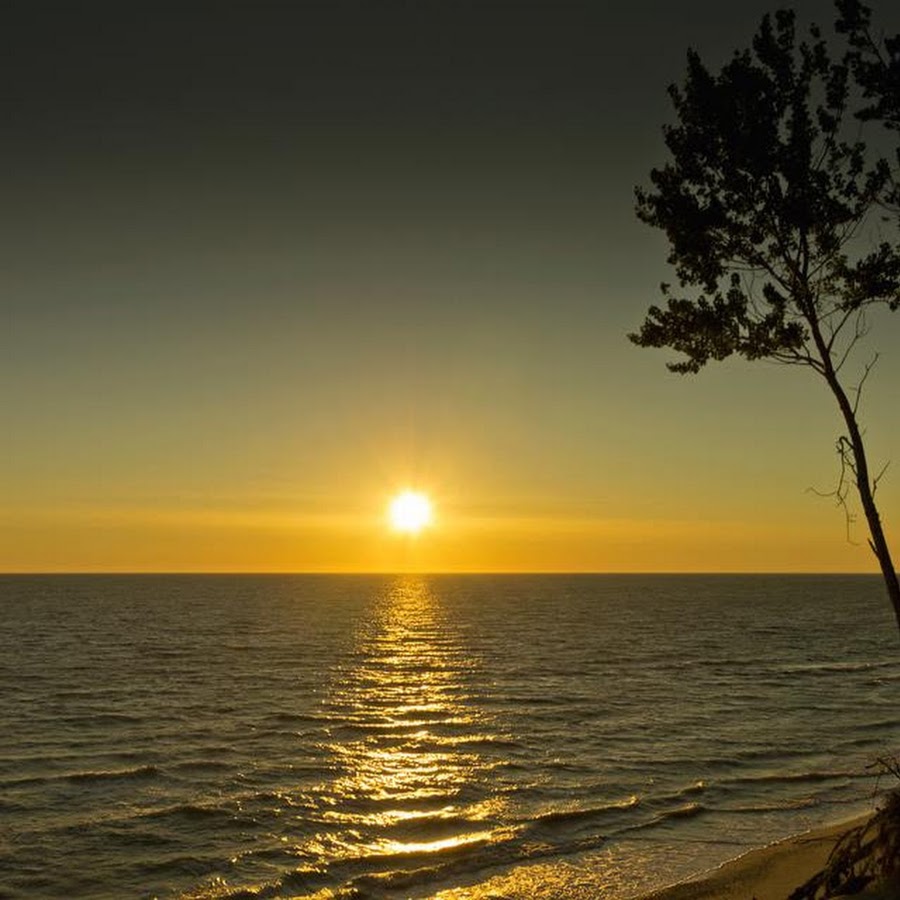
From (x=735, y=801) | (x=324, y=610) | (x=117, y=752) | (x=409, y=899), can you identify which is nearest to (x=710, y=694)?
(x=735, y=801)

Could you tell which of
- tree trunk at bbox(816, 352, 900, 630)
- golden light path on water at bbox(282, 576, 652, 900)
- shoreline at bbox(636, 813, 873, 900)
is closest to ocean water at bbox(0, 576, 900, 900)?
golden light path on water at bbox(282, 576, 652, 900)

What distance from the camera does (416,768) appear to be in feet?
102

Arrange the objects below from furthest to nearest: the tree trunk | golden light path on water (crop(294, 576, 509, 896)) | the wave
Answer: the wave < golden light path on water (crop(294, 576, 509, 896)) < the tree trunk

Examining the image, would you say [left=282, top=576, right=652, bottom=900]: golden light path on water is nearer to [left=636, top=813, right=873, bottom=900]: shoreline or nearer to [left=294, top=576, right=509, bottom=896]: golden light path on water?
[left=294, top=576, right=509, bottom=896]: golden light path on water

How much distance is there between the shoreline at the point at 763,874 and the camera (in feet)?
59.2

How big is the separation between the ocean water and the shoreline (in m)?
0.84

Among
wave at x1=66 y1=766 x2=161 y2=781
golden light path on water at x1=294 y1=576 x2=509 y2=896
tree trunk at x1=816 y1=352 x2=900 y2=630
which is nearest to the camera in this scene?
tree trunk at x1=816 y1=352 x2=900 y2=630

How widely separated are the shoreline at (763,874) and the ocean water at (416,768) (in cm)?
84

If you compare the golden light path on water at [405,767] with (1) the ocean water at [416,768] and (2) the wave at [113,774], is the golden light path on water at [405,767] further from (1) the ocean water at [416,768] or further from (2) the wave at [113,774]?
(2) the wave at [113,774]

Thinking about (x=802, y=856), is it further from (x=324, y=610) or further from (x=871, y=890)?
(x=324, y=610)

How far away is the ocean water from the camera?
20969 mm

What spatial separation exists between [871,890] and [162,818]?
19.1 meters

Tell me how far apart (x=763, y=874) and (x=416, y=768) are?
47.1 ft

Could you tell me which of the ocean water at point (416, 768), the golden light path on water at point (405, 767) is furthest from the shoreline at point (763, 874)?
the golden light path on water at point (405, 767)
